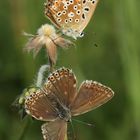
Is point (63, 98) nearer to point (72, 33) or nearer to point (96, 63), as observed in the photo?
point (72, 33)

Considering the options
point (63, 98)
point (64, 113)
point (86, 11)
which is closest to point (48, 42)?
point (86, 11)

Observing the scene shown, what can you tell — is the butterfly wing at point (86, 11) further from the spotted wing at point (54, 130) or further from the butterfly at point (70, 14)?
the spotted wing at point (54, 130)

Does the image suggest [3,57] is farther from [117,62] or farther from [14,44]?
[117,62]

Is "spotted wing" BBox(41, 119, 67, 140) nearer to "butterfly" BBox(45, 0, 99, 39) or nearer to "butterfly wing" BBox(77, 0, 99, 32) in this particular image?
"butterfly" BBox(45, 0, 99, 39)

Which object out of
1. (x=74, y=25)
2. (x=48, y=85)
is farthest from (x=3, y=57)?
(x=48, y=85)

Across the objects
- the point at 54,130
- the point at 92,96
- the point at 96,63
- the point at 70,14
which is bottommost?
the point at 96,63

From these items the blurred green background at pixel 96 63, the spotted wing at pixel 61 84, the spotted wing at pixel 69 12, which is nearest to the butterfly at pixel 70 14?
the spotted wing at pixel 69 12
